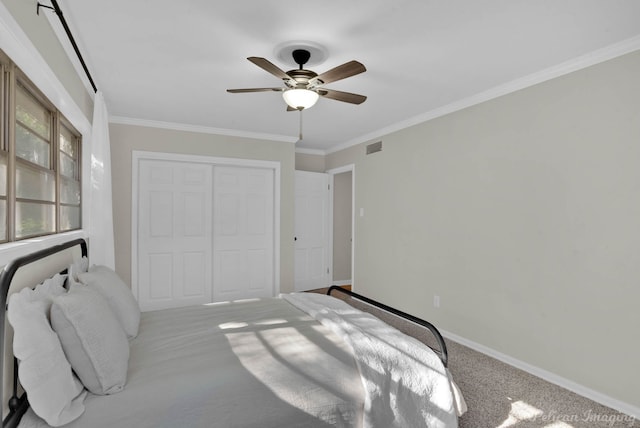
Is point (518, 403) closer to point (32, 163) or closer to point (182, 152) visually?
point (32, 163)

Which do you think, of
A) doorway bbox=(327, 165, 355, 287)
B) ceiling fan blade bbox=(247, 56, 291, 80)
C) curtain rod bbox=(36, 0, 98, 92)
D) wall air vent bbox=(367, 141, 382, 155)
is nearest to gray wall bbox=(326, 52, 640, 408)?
wall air vent bbox=(367, 141, 382, 155)

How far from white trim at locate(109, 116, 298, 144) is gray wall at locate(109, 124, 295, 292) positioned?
0.05 m

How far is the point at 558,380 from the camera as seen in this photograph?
2.60 m

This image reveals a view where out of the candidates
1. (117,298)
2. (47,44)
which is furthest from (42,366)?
(47,44)

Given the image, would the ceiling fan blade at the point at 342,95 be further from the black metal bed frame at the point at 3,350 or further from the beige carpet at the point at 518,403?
the beige carpet at the point at 518,403

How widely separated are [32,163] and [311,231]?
4134mm

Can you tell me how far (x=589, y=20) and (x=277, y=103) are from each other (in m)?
2.56

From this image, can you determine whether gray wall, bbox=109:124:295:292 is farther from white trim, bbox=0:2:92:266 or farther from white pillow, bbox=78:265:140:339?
white pillow, bbox=78:265:140:339

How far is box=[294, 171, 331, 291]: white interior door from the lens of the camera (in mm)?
5570

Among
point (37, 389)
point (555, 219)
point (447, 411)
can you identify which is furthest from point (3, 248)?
point (555, 219)

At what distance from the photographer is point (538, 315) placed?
2.77 metres

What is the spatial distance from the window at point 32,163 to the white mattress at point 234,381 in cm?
89

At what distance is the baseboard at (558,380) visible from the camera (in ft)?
7.38

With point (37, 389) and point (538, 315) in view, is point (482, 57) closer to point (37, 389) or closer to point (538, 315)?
point (538, 315)
